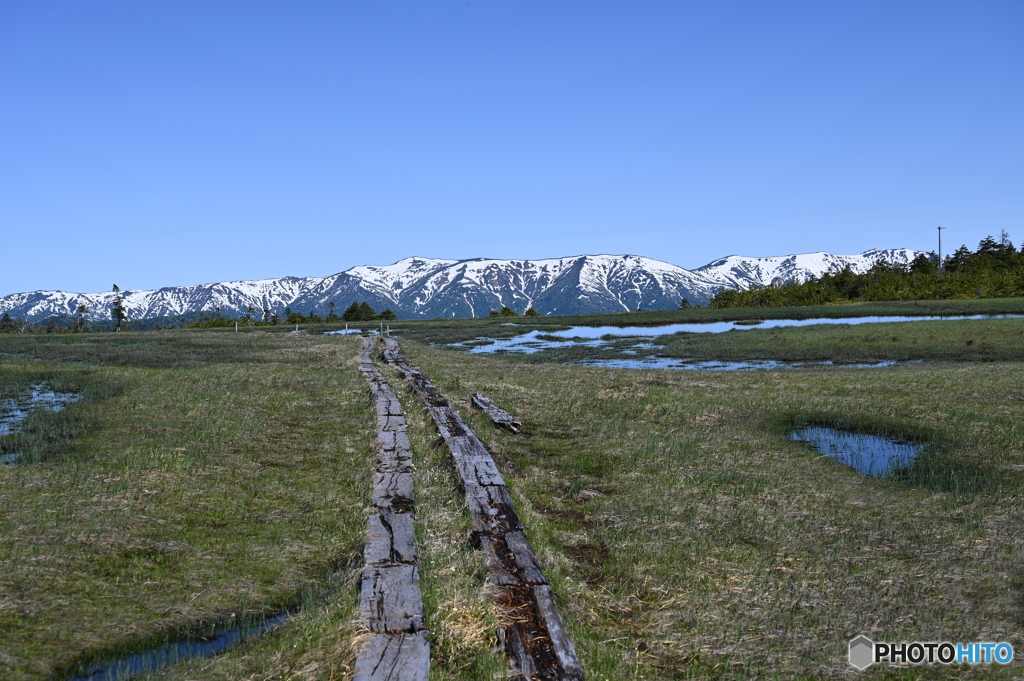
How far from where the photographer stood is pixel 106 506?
33.2 feet

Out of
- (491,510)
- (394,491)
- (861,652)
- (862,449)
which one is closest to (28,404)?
(394,491)

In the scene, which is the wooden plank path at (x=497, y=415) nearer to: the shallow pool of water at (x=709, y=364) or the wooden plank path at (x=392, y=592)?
the wooden plank path at (x=392, y=592)

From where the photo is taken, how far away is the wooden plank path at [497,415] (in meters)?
18.4

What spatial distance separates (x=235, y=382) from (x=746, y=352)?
34450 millimetres

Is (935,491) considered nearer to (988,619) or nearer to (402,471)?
(988,619)

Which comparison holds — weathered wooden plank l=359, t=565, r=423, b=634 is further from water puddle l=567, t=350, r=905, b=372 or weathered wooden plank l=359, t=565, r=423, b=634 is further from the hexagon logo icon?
water puddle l=567, t=350, r=905, b=372

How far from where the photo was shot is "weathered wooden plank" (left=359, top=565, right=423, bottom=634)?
6270 mm

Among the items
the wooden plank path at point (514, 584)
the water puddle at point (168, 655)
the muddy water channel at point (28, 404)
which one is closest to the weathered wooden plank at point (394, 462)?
the wooden plank path at point (514, 584)

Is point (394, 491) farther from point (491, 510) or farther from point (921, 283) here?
point (921, 283)

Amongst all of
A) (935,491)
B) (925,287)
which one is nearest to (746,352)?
(935,491)

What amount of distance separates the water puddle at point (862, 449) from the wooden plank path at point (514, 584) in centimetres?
928

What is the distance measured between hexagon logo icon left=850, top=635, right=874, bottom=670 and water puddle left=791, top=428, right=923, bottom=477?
8.19 meters

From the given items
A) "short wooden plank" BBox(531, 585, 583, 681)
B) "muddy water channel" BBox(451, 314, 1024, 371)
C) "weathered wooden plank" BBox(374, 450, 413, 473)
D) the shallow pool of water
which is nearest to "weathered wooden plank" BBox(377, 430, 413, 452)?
"weathered wooden plank" BBox(374, 450, 413, 473)

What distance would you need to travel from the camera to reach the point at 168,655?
6.38 metres
